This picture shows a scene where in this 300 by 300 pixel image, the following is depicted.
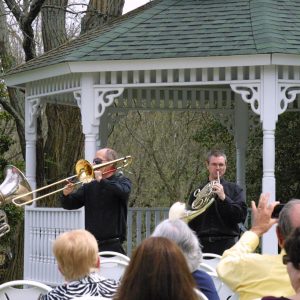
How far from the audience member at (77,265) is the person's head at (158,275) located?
117 centimetres

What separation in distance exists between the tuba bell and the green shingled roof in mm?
2068

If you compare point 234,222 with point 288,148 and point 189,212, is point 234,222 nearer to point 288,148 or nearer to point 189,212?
point 189,212

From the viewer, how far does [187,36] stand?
1132 cm

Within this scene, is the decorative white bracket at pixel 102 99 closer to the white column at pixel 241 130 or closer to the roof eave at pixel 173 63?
the roof eave at pixel 173 63

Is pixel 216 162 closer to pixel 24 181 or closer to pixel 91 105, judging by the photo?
pixel 24 181

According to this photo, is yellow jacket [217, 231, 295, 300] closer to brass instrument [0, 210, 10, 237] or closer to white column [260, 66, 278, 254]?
brass instrument [0, 210, 10, 237]

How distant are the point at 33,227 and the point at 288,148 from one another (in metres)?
7.68

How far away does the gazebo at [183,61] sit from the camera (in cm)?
1043

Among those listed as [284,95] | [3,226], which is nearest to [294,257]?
[3,226]

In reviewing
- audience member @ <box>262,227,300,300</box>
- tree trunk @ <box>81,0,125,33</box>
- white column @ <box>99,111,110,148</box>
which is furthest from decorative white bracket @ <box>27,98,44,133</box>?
audience member @ <box>262,227,300,300</box>

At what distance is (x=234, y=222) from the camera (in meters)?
8.75

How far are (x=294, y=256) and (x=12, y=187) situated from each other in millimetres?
6014

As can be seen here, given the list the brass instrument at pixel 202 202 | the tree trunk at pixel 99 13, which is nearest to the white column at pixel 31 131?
the tree trunk at pixel 99 13

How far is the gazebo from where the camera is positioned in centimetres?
1043
